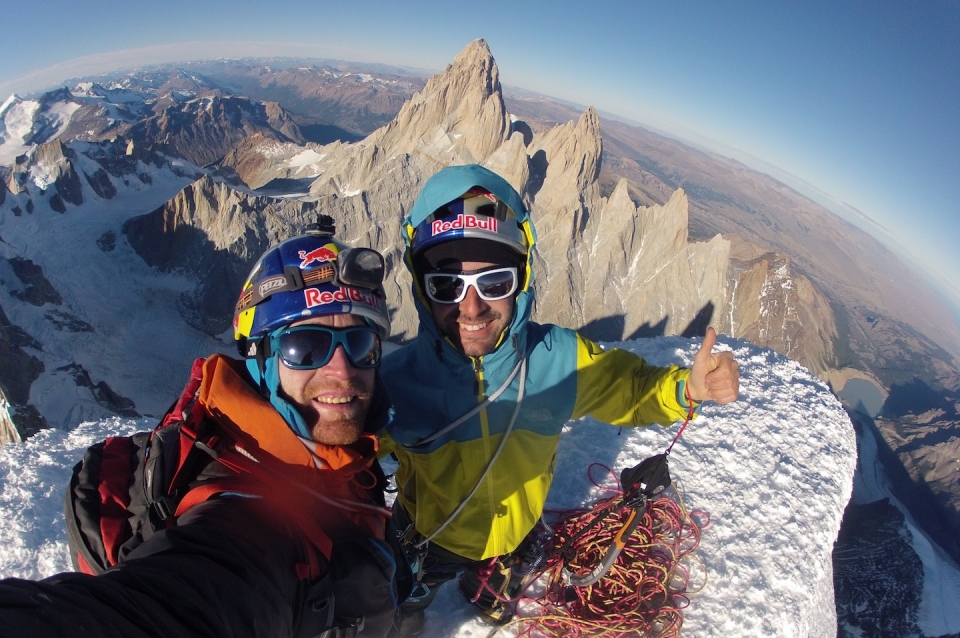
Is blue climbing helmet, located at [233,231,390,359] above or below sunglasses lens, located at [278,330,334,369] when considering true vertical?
above

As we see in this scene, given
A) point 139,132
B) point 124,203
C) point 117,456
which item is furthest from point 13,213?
point 139,132

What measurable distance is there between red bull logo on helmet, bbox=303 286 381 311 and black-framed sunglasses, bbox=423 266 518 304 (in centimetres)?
44

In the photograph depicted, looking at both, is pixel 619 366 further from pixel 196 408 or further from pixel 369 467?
pixel 196 408

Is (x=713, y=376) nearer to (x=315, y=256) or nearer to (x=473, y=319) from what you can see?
(x=473, y=319)

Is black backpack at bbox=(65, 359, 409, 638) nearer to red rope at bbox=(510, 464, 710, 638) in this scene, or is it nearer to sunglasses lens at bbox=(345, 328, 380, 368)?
sunglasses lens at bbox=(345, 328, 380, 368)

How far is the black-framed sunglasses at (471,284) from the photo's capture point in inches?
113

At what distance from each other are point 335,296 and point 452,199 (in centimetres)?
99

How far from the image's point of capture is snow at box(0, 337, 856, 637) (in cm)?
410

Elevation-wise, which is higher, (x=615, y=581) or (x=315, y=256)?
(x=315, y=256)

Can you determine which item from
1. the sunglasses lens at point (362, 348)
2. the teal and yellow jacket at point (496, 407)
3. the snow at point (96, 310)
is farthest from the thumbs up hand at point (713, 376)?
the snow at point (96, 310)

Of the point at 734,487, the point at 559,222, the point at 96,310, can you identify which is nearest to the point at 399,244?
the point at 559,222

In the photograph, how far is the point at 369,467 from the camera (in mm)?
2592

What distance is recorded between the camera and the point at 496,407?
314cm

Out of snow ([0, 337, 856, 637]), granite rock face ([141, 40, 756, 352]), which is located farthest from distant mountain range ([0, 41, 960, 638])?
snow ([0, 337, 856, 637])
